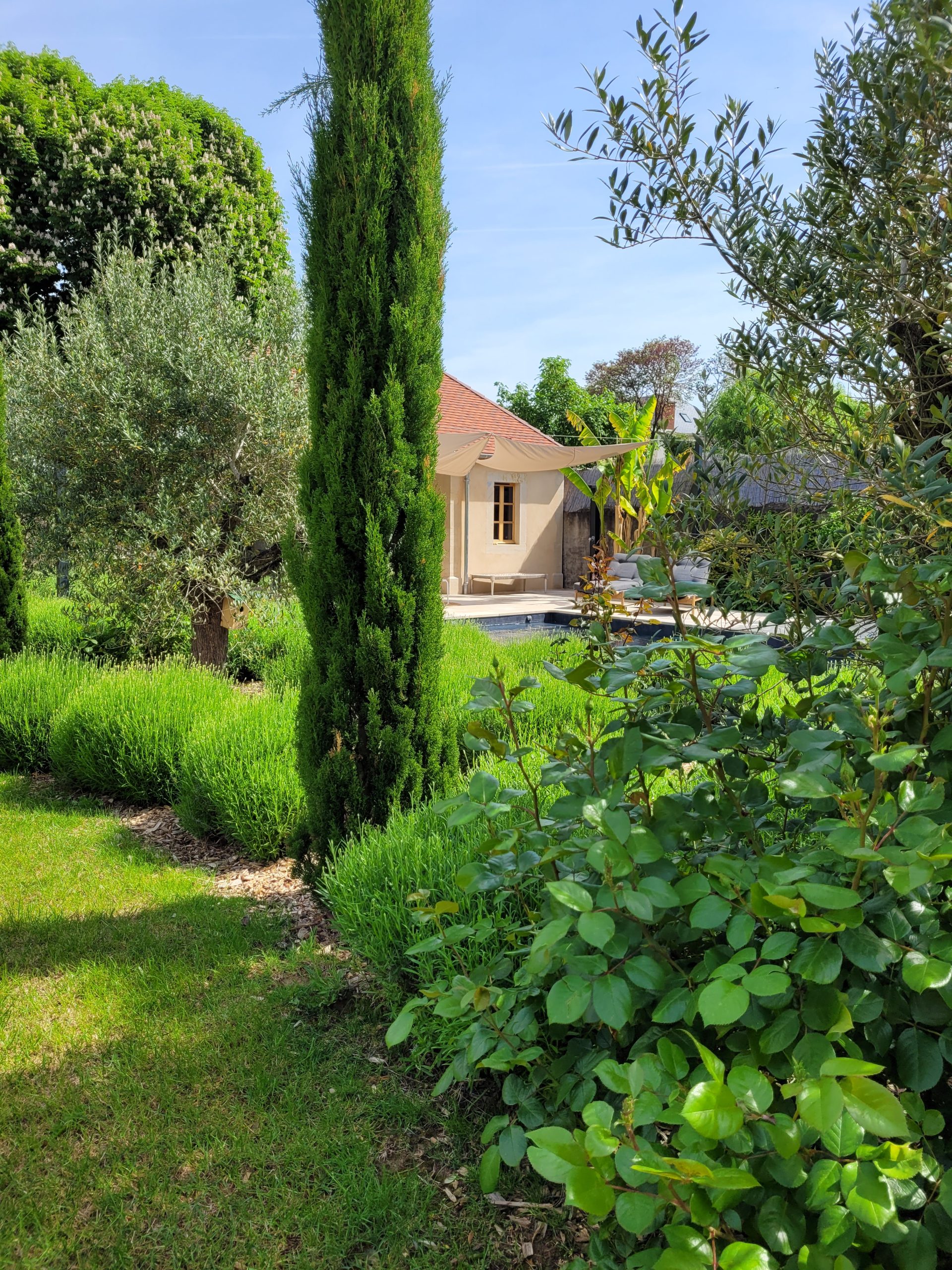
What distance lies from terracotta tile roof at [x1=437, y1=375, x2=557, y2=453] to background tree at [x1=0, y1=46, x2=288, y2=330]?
5.05m

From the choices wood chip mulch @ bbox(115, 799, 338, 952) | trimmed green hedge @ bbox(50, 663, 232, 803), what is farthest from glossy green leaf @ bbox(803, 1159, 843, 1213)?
trimmed green hedge @ bbox(50, 663, 232, 803)

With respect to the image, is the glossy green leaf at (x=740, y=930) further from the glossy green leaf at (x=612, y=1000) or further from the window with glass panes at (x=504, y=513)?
the window with glass panes at (x=504, y=513)

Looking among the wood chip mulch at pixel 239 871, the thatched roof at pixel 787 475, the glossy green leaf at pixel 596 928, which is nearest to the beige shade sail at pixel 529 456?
the wood chip mulch at pixel 239 871

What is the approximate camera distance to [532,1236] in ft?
7.06

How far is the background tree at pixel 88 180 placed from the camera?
1652 cm

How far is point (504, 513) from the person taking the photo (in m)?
20.6

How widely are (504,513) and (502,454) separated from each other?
16.3ft

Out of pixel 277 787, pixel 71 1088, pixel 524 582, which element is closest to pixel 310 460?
pixel 277 787

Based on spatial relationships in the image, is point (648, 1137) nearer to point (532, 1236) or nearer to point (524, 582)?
point (532, 1236)

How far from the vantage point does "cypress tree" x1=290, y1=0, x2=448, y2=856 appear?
414 cm

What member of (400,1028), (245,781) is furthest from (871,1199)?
(245,781)

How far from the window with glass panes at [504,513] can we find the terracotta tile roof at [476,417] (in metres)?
1.27

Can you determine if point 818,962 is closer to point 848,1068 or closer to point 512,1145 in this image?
point 848,1068

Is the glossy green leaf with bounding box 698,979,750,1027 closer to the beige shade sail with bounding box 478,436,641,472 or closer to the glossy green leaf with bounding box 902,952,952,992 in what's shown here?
the glossy green leaf with bounding box 902,952,952,992
